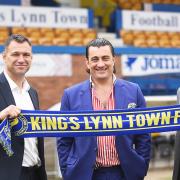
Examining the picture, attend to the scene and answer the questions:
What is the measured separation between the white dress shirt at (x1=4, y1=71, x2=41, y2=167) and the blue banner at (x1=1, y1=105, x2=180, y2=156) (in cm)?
8

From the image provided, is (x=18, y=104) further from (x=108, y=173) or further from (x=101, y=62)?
(x=108, y=173)

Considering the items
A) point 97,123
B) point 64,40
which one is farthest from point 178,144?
point 64,40

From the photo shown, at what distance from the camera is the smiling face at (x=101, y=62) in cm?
290

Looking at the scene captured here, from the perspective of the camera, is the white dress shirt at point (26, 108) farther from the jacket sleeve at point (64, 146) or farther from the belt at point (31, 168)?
the jacket sleeve at point (64, 146)

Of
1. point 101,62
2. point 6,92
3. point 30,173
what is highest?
point 101,62

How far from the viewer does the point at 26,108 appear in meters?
3.02

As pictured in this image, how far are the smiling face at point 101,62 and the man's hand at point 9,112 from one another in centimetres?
62

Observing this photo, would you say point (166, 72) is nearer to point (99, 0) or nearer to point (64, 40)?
point (64, 40)

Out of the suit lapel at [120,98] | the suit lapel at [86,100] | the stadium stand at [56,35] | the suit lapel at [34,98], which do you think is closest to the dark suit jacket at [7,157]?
the suit lapel at [34,98]

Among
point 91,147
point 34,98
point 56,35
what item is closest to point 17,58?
point 34,98

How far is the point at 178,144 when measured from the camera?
3.24 meters

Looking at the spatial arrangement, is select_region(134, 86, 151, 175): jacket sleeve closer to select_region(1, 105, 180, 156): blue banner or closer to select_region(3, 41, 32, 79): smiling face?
select_region(1, 105, 180, 156): blue banner

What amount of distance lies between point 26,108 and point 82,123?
16.9 inches

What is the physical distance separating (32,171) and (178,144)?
45.6 inches
